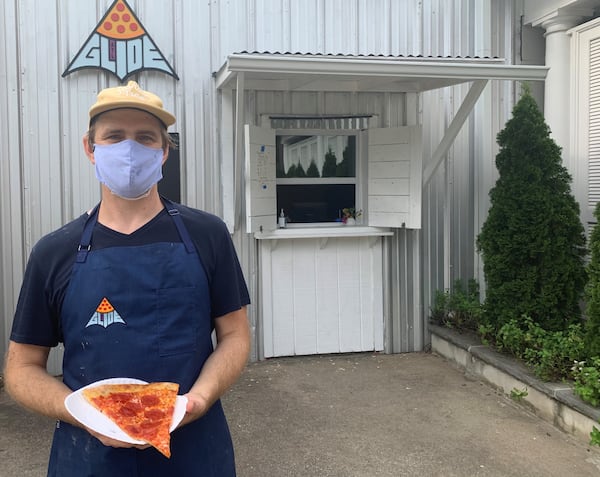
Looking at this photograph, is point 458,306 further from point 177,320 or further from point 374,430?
point 177,320

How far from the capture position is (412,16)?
6.41 meters

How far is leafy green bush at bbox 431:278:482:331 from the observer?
6375mm

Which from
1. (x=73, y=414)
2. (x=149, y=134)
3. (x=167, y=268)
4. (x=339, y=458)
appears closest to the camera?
(x=73, y=414)

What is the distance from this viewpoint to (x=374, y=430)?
4.59 metres

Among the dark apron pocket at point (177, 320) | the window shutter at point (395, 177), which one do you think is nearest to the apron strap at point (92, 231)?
the dark apron pocket at point (177, 320)

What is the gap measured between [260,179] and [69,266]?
424cm

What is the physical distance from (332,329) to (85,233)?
483cm

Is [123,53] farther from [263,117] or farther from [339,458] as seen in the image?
[339,458]

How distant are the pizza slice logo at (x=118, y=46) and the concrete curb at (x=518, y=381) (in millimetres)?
3955

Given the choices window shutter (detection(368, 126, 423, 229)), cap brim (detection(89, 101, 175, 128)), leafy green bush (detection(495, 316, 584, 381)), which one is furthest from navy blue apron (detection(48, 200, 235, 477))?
window shutter (detection(368, 126, 423, 229))

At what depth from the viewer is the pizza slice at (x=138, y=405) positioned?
160 centimetres

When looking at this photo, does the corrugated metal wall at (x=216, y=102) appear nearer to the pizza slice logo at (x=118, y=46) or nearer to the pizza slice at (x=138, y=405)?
the pizza slice logo at (x=118, y=46)

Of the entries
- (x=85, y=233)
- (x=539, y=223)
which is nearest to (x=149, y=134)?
(x=85, y=233)

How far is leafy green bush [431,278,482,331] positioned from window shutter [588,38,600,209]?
149cm
